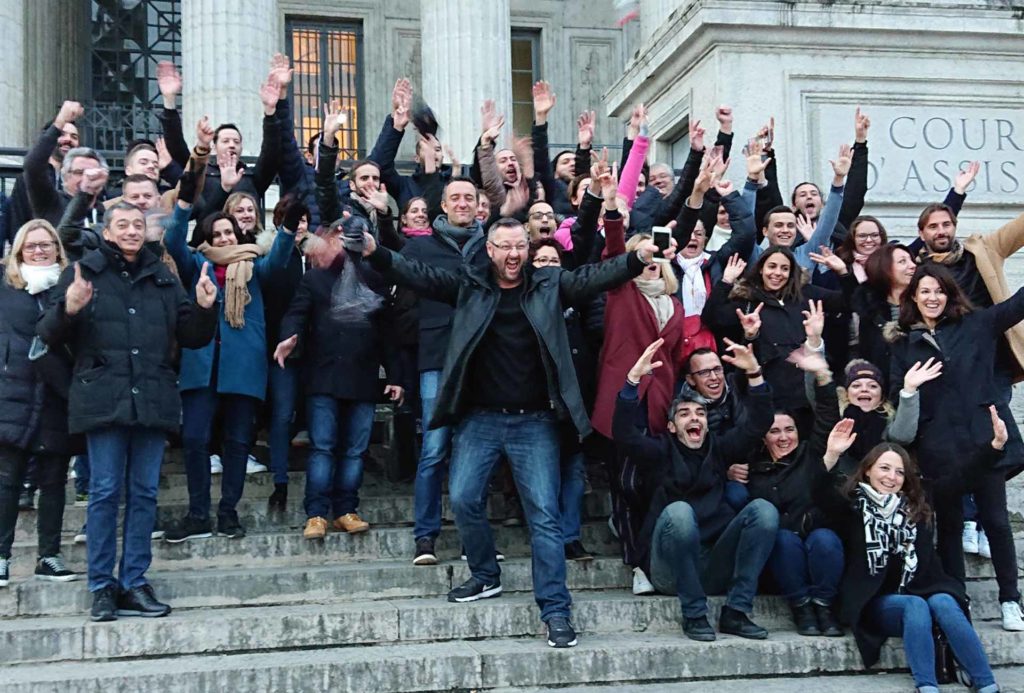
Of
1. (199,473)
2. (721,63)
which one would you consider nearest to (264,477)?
(199,473)

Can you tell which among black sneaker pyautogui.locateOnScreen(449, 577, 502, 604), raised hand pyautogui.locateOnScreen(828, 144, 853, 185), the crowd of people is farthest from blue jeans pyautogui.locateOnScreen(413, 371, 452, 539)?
raised hand pyautogui.locateOnScreen(828, 144, 853, 185)

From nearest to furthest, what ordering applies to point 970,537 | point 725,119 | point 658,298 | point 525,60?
point 658,298
point 970,537
point 725,119
point 525,60

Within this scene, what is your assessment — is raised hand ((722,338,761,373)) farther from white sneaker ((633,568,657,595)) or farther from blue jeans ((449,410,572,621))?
white sneaker ((633,568,657,595))

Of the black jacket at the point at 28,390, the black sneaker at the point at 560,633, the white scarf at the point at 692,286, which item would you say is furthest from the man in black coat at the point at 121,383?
the white scarf at the point at 692,286

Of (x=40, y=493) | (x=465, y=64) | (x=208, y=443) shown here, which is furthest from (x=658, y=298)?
(x=465, y=64)

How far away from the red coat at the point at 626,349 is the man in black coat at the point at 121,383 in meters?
2.18

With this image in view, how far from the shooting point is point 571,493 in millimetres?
7352

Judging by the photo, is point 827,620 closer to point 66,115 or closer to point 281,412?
point 281,412

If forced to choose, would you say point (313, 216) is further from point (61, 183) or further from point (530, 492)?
point (530, 492)

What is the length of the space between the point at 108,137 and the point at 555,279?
50.8ft

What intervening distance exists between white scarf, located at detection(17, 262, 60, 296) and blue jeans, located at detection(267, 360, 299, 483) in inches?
55.6

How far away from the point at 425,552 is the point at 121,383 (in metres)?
1.91

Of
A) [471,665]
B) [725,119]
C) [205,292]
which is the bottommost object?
[471,665]

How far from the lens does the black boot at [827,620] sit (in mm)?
6754
